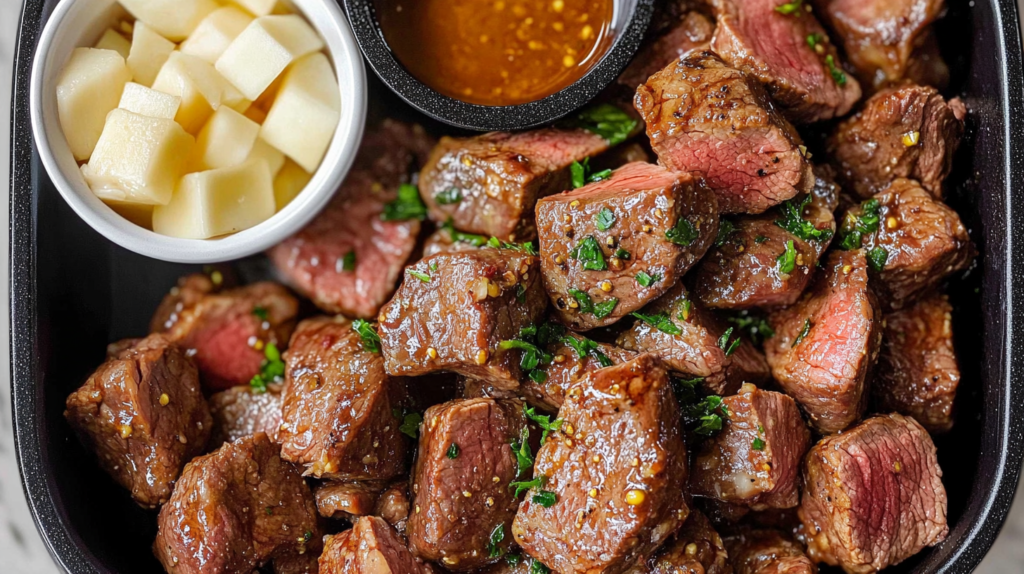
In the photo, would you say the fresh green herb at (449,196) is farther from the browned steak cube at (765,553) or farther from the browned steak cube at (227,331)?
the browned steak cube at (765,553)

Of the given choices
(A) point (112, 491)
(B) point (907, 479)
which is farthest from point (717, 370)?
(A) point (112, 491)

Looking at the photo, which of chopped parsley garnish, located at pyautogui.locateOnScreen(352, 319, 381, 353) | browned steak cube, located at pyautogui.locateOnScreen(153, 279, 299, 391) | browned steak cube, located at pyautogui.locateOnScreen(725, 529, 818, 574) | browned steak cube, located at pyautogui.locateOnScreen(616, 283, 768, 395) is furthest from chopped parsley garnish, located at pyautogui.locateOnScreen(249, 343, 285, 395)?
browned steak cube, located at pyautogui.locateOnScreen(725, 529, 818, 574)

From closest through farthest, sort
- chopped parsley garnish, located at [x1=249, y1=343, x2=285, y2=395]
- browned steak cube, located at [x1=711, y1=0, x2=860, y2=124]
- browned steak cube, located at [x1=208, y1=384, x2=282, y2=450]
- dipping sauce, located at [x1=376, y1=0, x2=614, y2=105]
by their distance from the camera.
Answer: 1. browned steak cube, located at [x1=711, y1=0, x2=860, y2=124]
2. dipping sauce, located at [x1=376, y1=0, x2=614, y2=105]
3. browned steak cube, located at [x1=208, y1=384, x2=282, y2=450]
4. chopped parsley garnish, located at [x1=249, y1=343, x2=285, y2=395]

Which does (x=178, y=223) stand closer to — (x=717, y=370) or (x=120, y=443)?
(x=120, y=443)

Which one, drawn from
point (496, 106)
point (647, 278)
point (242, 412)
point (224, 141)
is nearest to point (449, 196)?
point (496, 106)

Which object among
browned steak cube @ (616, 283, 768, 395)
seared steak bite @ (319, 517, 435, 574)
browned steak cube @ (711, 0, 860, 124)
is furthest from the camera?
browned steak cube @ (711, 0, 860, 124)

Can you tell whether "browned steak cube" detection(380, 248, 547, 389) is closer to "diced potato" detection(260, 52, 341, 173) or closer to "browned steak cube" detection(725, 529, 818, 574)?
"diced potato" detection(260, 52, 341, 173)

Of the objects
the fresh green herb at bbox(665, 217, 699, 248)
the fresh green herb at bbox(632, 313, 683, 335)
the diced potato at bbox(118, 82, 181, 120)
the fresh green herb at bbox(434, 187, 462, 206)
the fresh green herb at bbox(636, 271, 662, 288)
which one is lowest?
the fresh green herb at bbox(632, 313, 683, 335)
